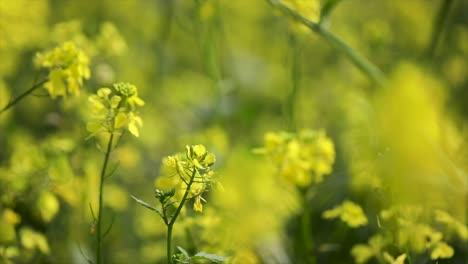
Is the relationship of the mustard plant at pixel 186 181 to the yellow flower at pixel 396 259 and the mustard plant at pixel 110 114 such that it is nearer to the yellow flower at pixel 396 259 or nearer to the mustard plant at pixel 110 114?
the mustard plant at pixel 110 114

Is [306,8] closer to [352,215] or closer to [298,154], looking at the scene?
[298,154]

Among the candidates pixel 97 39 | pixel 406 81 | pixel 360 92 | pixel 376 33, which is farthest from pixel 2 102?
pixel 360 92

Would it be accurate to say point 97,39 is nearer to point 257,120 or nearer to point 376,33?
point 376,33

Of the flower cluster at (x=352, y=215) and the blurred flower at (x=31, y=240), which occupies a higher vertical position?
the blurred flower at (x=31, y=240)

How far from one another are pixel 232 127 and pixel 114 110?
1309 millimetres

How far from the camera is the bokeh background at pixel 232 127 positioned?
1352 millimetres

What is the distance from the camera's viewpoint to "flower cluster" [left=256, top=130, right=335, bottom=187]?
1.35 metres

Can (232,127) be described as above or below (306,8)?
above

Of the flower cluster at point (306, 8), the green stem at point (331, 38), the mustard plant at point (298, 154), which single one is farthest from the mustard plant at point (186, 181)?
the flower cluster at point (306, 8)

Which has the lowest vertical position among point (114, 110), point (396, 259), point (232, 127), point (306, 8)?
point (396, 259)

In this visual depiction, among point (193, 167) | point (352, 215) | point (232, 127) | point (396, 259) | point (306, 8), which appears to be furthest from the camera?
point (232, 127)

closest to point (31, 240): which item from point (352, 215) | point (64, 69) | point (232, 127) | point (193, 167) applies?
point (64, 69)

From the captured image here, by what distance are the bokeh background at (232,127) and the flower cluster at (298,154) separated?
10cm

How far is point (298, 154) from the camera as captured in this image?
1374mm
